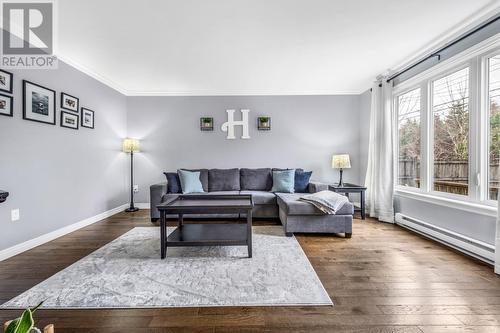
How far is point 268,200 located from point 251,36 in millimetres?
2432

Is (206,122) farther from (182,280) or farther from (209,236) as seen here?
(182,280)

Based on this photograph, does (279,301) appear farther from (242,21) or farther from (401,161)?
(401,161)

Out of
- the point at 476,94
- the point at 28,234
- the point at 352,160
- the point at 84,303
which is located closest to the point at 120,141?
the point at 28,234

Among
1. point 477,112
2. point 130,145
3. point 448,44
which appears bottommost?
point 130,145

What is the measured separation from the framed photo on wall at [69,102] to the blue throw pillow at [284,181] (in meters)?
3.39

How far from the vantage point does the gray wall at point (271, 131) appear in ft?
15.9

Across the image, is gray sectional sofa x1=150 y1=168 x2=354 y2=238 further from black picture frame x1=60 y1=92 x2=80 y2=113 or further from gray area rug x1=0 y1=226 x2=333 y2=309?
black picture frame x1=60 y1=92 x2=80 y2=113

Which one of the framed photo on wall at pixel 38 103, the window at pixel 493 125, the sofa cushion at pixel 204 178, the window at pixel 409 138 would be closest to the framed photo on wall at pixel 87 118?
the framed photo on wall at pixel 38 103

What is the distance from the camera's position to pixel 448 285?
1.92 meters

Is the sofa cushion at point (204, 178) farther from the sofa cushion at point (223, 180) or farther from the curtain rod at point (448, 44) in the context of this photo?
the curtain rod at point (448, 44)

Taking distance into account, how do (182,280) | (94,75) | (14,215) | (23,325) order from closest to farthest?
(23,325), (182,280), (14,215), (94,75)


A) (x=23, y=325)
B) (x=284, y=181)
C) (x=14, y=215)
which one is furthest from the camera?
(x=284, y=181)

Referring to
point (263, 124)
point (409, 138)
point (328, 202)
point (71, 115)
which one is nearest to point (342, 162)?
point (409, 138)

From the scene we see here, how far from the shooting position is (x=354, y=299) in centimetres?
174
